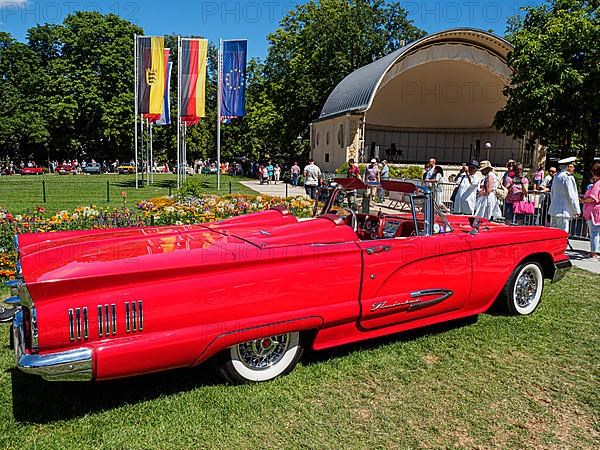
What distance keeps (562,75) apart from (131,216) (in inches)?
605

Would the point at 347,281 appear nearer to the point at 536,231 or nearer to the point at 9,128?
the point at 536,231

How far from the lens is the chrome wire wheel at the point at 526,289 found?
5883mm

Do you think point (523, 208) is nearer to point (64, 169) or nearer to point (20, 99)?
point (64, 169)

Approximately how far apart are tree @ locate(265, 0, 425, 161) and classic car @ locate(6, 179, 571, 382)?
37962mm

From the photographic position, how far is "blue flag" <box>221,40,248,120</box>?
24.4 metres

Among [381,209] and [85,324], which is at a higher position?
[381,209]

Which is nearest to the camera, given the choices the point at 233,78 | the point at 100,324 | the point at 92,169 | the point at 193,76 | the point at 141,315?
the point at 100,324

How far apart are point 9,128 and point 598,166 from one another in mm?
50718

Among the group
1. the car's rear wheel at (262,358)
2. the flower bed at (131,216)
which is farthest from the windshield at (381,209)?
the flower bed at (131,216)

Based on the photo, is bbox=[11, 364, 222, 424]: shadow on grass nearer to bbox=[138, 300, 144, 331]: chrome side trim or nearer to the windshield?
bbox=[138, 300, 144, 331]: chrome side trim

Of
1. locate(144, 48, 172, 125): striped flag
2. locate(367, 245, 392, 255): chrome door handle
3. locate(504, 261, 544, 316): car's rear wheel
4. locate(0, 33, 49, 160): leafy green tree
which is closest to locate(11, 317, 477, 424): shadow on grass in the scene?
locate(367, 245, 392, 255): chrome door handle

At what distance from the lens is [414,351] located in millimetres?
5043

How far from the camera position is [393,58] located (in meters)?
28.8

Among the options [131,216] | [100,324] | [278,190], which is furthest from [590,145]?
[100,324]
